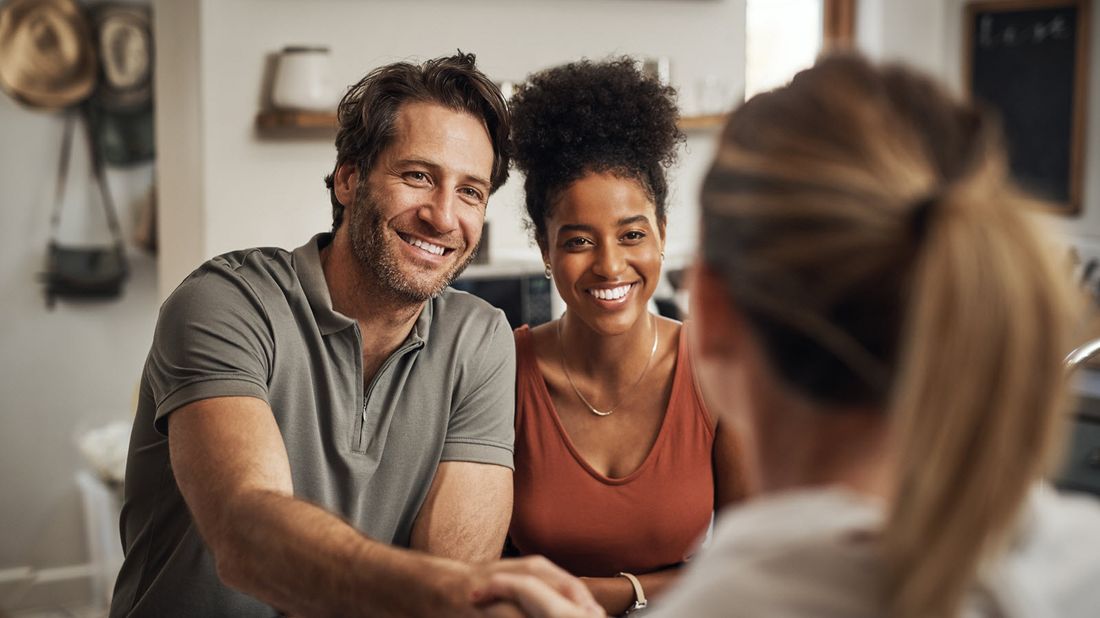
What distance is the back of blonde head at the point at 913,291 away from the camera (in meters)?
0.70

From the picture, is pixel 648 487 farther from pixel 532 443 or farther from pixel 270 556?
pixel 270 556

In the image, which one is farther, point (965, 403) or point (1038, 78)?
point (1038, 78)

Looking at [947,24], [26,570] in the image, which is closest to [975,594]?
[26,570]

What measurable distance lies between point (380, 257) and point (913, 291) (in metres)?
1.14

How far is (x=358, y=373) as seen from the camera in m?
1.74

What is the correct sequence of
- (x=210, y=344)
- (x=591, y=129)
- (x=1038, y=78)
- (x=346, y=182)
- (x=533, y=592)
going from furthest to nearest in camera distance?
1. (x=1038, y=78)
2. (x=346, y=182)
3. (x=591, y=129)
4. (x=210, y=344)
5. (x=533, y=592)

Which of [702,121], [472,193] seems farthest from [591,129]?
[702,121]

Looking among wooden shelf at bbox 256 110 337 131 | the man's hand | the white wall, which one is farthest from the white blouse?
wooden shelf at bbox 256 110 337 131

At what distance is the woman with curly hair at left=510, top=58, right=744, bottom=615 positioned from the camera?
5.72ft

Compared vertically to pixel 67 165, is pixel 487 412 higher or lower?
lower

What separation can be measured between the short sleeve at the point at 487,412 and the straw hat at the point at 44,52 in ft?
9.36

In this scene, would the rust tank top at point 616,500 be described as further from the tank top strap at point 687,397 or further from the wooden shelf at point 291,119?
the wooden shelf at point 291,119

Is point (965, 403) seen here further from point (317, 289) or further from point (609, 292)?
point (317, 289)

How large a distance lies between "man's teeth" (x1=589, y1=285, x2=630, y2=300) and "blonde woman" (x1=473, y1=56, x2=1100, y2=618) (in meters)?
0.88
